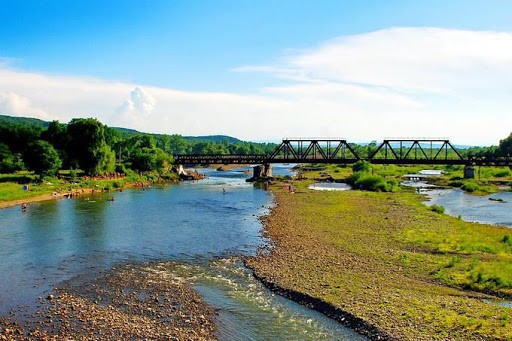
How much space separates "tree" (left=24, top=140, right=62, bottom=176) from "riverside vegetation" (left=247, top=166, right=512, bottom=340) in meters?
48.8

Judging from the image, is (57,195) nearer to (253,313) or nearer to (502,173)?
(253,313)

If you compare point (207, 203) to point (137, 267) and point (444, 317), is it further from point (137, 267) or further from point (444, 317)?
point (444, 317)

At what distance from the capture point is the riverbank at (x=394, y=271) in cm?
2281

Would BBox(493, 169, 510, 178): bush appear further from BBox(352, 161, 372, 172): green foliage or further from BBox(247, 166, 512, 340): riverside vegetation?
BBox(247, 166, 512, 340): riverside vegetation

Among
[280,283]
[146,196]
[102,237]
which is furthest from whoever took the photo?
[146,196]

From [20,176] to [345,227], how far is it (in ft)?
214

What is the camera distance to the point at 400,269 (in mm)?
31703

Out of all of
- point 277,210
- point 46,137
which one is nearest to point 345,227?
point 277,210

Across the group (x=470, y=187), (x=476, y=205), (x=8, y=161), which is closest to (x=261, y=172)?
(x=470, y=187)

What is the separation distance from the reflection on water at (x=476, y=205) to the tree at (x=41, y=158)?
67539mm

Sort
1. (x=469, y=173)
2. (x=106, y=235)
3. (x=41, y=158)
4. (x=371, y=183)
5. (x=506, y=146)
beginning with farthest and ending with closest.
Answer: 1. (x=506, y=146)
2. (x=469, y=173)
3. (x=371, y=183)
4. (x=41, y=158)
5. (x=106, y=235)

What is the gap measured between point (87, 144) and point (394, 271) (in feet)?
251

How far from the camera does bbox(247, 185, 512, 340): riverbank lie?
22812 mm

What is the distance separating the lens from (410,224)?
49.3 m
